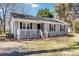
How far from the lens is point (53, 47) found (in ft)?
17.9

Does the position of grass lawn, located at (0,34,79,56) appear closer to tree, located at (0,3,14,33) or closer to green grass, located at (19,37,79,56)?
green grass, located at (19,37,79,56)

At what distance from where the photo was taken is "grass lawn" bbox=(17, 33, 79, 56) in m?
5.40

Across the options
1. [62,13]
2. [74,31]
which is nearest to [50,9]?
[62,13]

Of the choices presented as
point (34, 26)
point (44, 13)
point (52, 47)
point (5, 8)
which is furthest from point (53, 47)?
point (5, 8)

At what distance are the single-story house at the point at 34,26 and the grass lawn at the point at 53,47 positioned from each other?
128mm

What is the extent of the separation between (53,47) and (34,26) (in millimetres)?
515

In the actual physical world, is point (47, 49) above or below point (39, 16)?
below

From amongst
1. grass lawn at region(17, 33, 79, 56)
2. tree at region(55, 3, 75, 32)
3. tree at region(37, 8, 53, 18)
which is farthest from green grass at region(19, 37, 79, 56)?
tree at region(37, 8, 53, 18)

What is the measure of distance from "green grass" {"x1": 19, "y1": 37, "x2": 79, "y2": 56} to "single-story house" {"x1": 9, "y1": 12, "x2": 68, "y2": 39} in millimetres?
129

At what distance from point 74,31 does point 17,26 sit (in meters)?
1.04

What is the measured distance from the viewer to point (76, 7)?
5.46 m

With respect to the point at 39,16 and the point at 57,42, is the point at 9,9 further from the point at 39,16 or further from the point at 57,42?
the point at 57,42

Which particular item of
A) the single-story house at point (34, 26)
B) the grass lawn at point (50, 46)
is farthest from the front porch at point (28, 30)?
the grass lawn at point (50, 46)

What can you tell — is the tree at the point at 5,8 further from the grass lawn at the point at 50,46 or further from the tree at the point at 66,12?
the tree at the point at 66,12
